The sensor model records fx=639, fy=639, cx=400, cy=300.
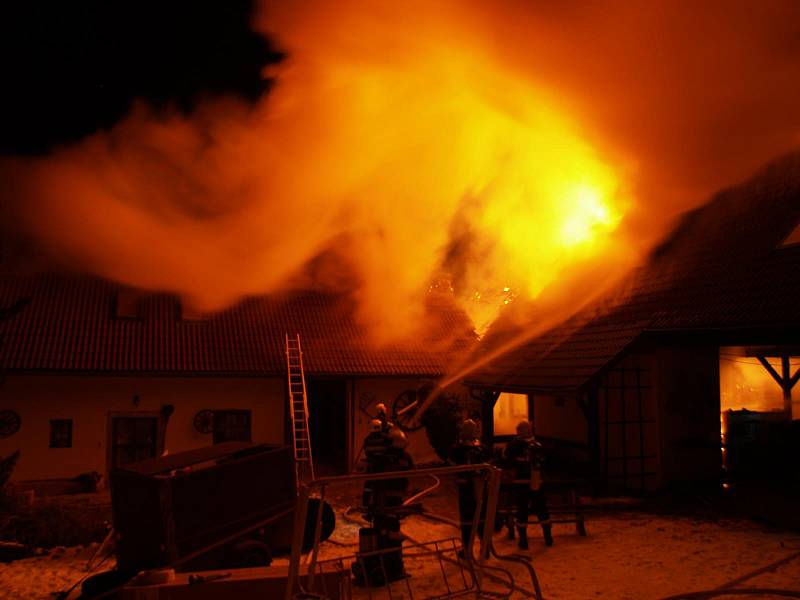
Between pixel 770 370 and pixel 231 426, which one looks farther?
pixel 231 426

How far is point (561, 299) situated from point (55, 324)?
42.9ft

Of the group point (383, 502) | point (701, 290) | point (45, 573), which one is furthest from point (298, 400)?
point (383, 502)

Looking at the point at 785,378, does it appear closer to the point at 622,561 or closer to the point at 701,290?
the point at 701,290

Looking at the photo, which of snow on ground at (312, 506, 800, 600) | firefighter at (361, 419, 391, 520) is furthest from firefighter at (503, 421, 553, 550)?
firefighter at (361, 419, 391, 520)

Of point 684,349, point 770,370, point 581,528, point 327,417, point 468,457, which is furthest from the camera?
point 327,417

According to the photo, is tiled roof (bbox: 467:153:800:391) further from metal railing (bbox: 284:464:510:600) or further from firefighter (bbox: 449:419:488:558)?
metal railing (bbox: 284:464:510:600)

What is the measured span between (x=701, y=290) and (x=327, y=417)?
42.2 ft

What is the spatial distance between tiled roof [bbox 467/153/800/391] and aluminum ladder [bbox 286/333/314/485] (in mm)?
Answer: 4569

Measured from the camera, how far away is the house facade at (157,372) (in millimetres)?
14961

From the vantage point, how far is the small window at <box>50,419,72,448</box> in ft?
48.9

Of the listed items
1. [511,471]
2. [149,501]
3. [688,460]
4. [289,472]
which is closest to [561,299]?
[688,460]

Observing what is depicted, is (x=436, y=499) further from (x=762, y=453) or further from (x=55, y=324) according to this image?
(x=55, y=324)

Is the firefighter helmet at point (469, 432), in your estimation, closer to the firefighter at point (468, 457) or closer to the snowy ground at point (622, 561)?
the firefighter at point (468, 457)

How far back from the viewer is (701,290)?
11953 mm
